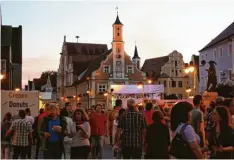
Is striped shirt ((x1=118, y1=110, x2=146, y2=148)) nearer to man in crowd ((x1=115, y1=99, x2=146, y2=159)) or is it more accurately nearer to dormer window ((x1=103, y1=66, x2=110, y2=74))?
man in crowd ((x1=115, y1=99, x2=146, y2=159))

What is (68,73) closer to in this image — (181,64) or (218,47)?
(181,64)

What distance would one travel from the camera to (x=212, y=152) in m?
7.99

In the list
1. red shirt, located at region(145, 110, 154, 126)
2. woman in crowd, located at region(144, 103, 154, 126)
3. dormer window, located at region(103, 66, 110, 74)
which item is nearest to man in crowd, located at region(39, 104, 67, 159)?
woman in crowd, located at region(144, 103, 154, 126)

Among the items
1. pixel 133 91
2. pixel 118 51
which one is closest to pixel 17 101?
pixel 133 91

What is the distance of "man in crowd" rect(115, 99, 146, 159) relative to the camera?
1058cm

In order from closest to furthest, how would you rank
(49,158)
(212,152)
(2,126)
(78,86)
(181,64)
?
(212,152) < (49,158) < (2,126) < (181,64) < (78,86)

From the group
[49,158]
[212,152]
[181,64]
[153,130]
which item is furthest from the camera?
[181,64]

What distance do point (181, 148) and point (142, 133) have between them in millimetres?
3522

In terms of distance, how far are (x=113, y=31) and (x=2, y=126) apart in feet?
239

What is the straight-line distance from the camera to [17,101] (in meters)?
24.1

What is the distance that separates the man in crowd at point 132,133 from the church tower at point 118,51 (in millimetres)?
75908

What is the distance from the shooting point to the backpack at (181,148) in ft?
23.4

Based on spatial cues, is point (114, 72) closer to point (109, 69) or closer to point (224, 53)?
point (109, 69)

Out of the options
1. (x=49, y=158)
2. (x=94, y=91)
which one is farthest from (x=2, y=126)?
(x=94, y=91)
